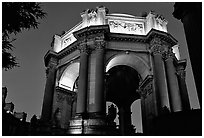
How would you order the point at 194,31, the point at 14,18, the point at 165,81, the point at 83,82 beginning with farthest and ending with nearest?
1. the point at 165,81
2. the point at 83,82
3. the point at 14,18
4. the point at 194,31

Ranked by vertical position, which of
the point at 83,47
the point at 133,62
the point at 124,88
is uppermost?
the point at 83,47

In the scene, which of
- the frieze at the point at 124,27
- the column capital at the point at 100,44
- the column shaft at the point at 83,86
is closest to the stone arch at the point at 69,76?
the column shaft at the point at 83,86

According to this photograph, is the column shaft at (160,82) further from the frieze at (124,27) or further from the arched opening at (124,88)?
the arched opening at (124,88)

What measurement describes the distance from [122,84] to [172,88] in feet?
37.4

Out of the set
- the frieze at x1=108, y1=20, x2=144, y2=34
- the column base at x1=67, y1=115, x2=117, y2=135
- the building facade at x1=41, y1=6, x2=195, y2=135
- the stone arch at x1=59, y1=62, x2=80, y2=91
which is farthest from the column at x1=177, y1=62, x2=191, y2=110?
the stone arch at x1=59, y1=62, x2=80, y2=91

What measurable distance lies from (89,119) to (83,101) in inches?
74.7

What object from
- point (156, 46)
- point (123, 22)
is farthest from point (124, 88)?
point (156, 46)

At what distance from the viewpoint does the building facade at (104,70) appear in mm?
17609

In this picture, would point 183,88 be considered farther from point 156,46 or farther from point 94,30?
point 94,30

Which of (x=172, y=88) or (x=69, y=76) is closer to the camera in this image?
(x=172, y=88)

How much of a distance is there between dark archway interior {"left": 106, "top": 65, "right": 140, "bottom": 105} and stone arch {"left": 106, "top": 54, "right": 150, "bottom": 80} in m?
4.34

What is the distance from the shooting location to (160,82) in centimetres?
1933

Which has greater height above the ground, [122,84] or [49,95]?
[122,84]

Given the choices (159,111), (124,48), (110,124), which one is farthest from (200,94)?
(124,48)
